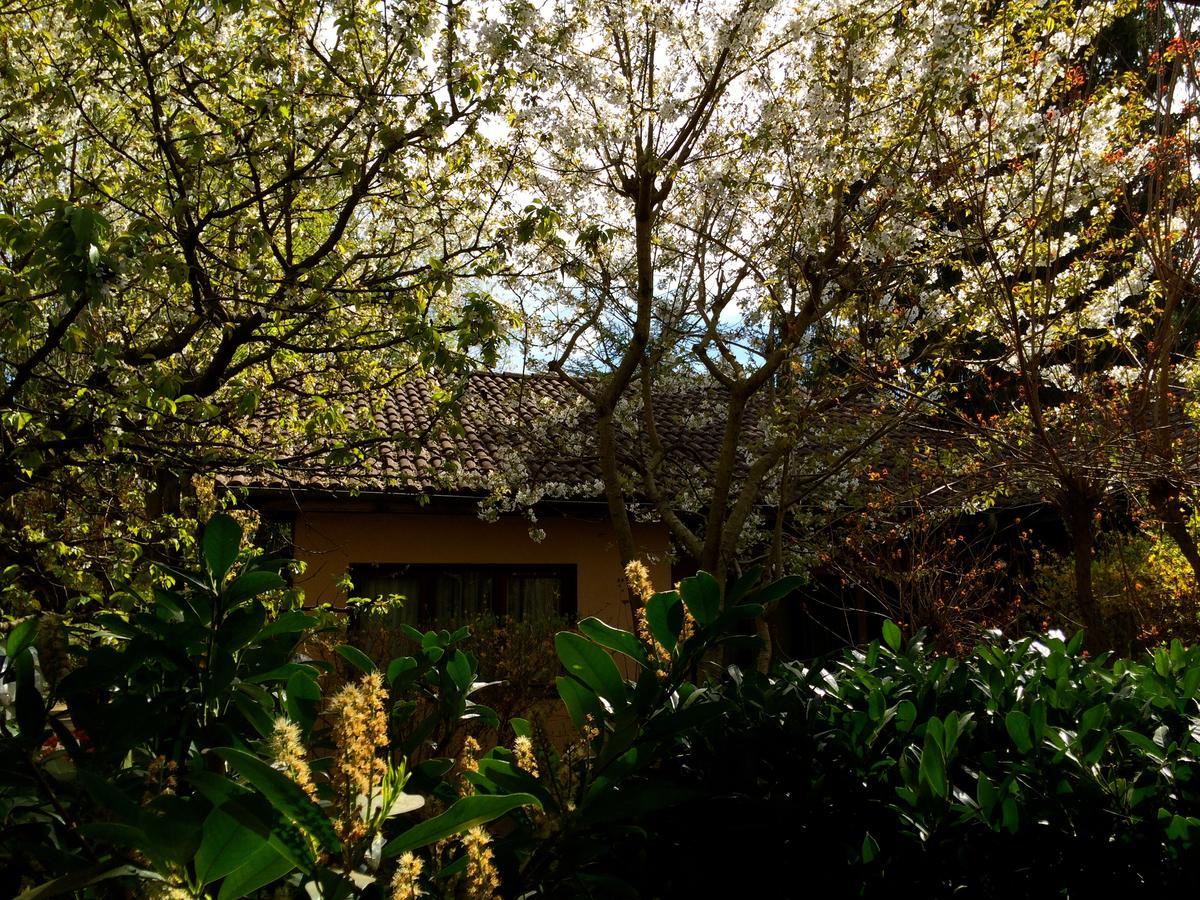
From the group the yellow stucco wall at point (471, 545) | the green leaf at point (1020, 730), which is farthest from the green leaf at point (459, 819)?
the yellow stucco wall at point (471, 545)

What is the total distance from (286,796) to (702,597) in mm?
522

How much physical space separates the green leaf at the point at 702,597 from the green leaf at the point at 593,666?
0.12 meters

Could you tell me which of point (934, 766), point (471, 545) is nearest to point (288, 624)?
point (934, 766)

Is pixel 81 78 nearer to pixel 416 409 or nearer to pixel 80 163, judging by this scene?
pixel 80 163

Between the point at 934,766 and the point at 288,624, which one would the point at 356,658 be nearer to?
the point at 288,624

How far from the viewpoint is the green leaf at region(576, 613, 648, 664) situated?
1199 millimetres

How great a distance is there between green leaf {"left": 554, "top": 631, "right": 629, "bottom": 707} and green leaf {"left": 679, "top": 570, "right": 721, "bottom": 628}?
0.12 metres

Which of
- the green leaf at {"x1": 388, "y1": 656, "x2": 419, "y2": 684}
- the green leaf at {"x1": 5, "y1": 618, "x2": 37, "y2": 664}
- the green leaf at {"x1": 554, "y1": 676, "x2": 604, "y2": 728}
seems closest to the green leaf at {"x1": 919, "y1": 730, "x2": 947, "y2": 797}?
the green leaf at {"x1": 554, "y1": 676, "x2": 604, "y2": 728}

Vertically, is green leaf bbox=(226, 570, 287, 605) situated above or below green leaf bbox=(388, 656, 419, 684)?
above

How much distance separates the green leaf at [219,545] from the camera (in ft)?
3.64

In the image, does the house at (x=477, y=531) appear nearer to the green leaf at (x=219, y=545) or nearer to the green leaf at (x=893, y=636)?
the green leaf at (x=893, y=636)

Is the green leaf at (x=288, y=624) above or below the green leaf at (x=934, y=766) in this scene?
above

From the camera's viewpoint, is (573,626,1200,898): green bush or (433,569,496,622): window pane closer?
(573,626,1200,898): green bush

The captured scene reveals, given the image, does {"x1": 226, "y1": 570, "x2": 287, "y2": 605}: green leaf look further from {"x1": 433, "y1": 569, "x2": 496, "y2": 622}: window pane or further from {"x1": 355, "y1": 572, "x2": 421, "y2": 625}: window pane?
{"x1": 433, "y1": 569, "x2": 496, "y2": 622}: window pane
